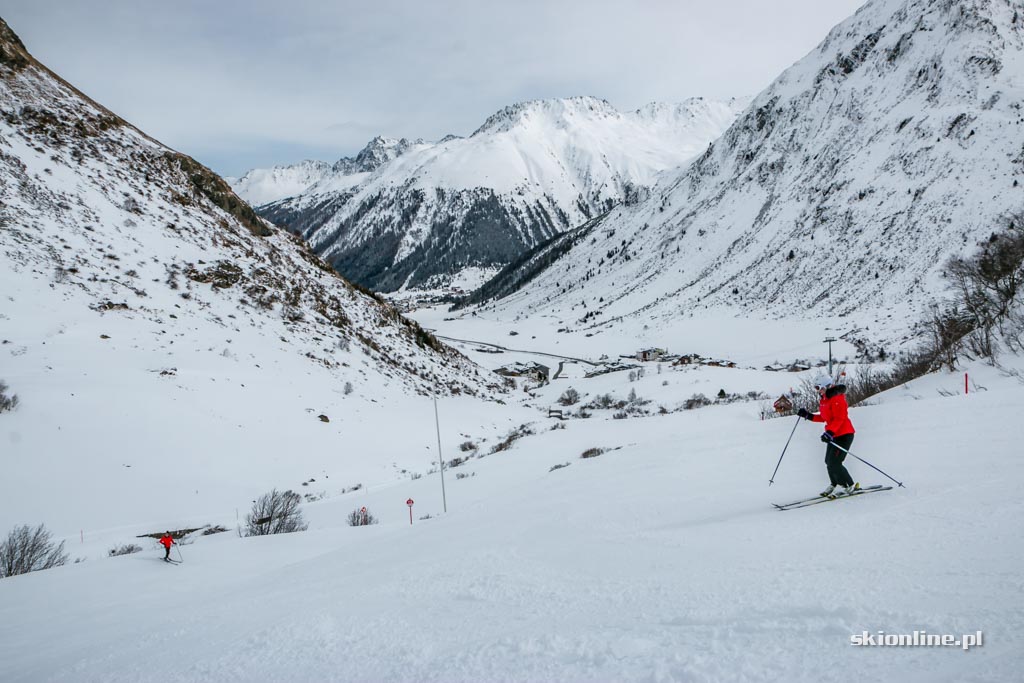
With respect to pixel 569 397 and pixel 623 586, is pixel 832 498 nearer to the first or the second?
pixel 623 586

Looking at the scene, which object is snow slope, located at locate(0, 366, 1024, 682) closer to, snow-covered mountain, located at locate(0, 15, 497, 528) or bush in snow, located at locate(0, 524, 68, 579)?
bush in snow, located at locate(0, 524, 68, 579)

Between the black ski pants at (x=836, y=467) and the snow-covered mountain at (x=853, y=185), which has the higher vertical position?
the snow-covered mountain at (x=853, y=185)

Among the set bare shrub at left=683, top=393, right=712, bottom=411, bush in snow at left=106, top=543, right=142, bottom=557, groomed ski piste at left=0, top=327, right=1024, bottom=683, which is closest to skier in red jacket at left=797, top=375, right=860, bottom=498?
groomed ski piste at left=0, top=327, right=1024, bottom=683

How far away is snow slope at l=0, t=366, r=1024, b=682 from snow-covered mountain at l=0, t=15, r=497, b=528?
7337 millimetres

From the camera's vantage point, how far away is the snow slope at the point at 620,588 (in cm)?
345

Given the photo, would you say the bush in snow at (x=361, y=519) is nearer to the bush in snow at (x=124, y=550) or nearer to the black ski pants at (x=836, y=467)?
→ the bush in snow at (x=124, y=550)

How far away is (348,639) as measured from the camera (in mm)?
4484

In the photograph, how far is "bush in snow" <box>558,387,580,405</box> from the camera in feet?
138

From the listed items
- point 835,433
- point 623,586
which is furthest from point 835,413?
point 623,586

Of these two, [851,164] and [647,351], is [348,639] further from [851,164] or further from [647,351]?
[851,164]

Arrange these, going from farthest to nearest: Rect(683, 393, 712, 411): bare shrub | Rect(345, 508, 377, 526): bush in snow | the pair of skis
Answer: Rect(683, 393, 712, 411): bare shrub < Rect(345, 508, 377, 526): bush in snow < the pair of skis

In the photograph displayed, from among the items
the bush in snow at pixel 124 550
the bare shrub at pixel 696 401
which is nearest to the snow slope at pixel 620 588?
the bush in snow at pixel 124 550

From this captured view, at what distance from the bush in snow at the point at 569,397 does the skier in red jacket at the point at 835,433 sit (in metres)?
34.8

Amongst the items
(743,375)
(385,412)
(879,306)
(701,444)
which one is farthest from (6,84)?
(879,306)
